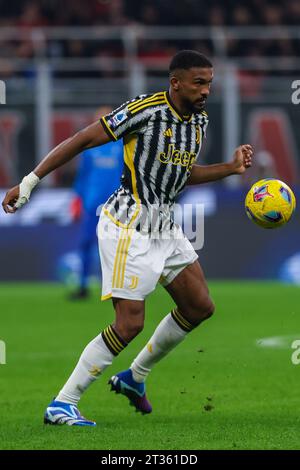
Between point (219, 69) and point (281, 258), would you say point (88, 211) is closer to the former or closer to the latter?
point (281, 258)

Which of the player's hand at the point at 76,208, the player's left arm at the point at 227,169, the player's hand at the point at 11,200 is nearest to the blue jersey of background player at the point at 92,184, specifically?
the player's hand at the point at 76,208

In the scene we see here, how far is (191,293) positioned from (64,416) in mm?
1081

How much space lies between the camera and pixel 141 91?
54.5 feet

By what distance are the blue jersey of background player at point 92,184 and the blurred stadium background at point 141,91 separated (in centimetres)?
162

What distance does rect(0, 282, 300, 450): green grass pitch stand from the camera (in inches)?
239

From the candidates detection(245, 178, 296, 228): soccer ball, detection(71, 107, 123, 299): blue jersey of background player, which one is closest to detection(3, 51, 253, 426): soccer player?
detection(245, 178, 296, 228): soccer ball

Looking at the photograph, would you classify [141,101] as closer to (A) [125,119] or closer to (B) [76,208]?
(A) [125,119]

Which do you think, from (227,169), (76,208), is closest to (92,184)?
(76,208)

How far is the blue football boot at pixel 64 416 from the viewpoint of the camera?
647 centimetres

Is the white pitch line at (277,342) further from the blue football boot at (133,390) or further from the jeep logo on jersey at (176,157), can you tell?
the jeep logo on jersey at (176,157)

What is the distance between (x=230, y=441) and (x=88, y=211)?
27.3ft

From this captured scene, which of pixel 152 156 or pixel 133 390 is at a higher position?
pixel 152 156

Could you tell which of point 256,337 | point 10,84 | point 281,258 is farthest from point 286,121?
point 256,337

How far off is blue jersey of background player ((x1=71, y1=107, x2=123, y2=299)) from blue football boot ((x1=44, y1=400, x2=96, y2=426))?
289 inches
